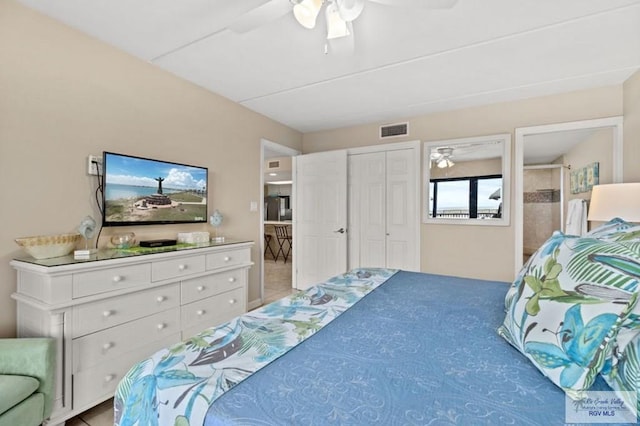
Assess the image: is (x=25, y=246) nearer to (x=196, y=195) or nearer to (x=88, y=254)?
(x=88, y=254)

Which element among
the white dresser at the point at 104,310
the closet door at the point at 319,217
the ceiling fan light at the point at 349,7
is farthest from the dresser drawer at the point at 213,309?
the ceiling fan light at the point at 349,7

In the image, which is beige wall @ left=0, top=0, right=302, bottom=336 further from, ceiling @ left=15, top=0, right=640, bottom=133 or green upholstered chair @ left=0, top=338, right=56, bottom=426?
green upholstered chair @ left=0, top=338, right=56, bottom=426

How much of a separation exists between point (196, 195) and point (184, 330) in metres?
1.24

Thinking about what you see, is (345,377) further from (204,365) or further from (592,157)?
(592,157)

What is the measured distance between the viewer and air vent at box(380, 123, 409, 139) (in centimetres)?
388

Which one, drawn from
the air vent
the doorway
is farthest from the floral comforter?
the doorway

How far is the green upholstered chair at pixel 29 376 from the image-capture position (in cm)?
127

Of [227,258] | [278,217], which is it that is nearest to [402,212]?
[227,258]

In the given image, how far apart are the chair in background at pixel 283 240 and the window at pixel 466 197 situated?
4.02 meters

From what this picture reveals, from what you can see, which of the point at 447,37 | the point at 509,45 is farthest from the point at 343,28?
the point at 509,45

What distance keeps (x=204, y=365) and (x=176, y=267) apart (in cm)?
145

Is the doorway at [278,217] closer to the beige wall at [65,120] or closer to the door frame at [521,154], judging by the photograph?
the beige wall at [65,120]

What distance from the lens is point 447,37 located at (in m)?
2.13

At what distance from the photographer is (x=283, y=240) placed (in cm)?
715
